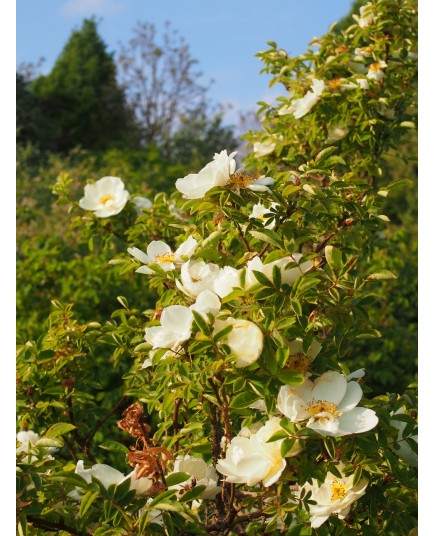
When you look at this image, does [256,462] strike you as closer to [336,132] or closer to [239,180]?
[239,180]

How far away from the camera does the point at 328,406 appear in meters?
1.11

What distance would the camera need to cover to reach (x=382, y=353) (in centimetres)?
427

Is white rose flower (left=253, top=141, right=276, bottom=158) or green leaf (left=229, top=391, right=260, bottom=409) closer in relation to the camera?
green leaf (left=229, top=391, right=260, bottom=409)

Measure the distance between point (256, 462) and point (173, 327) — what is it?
25cm

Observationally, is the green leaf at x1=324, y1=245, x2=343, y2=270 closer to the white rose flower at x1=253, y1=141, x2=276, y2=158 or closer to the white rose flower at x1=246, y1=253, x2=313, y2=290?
the white rose flower at x1=246, y1=253, x2=313, y2=290

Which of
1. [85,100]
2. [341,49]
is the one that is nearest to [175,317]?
[341,49]

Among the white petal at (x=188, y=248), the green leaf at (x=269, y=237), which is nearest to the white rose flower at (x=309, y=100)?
the white petal at (x=188, y=248)

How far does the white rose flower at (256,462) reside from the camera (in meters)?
1.12

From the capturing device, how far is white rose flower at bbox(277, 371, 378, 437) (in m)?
1.09

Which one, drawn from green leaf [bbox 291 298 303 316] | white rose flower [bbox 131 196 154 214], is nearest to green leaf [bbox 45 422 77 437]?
green leaf [bbox 291 298 303 316]

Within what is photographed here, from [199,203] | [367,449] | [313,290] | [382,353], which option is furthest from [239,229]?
[382,353]

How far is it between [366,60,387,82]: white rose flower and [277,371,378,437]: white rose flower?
1557 millimetres
